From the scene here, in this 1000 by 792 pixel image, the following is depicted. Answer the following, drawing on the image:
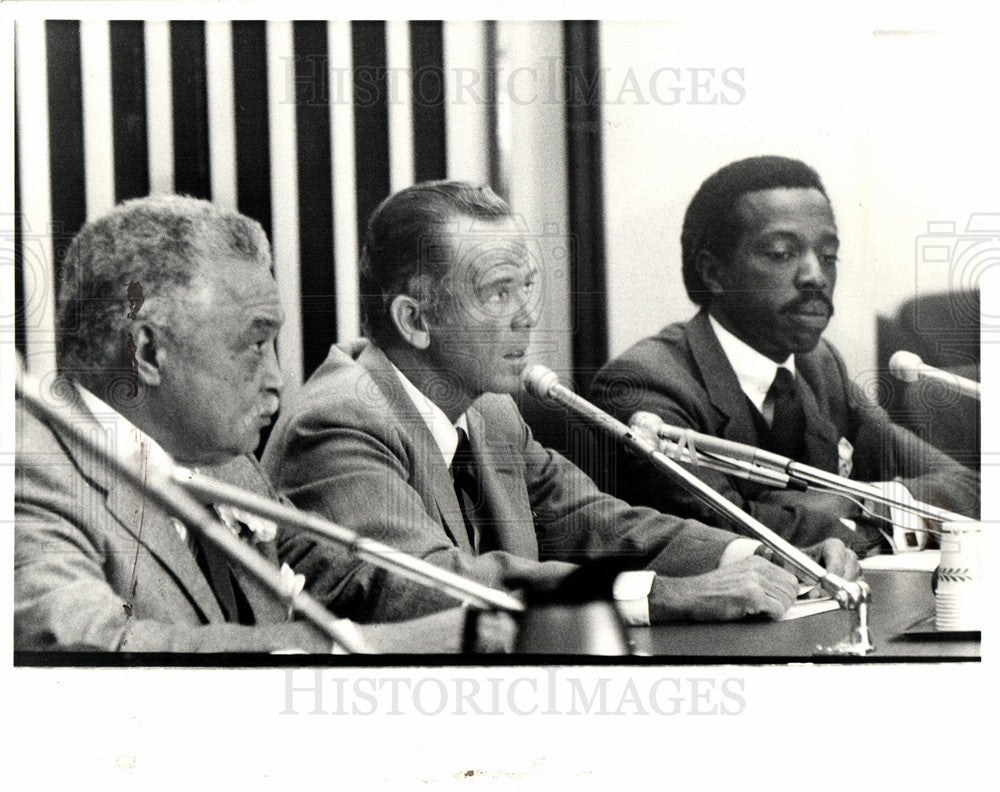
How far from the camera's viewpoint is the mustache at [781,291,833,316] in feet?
13.1

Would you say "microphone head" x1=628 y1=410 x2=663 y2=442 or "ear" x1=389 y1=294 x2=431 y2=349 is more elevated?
"ear" x1=389 y1=294 x2=431 y2=349

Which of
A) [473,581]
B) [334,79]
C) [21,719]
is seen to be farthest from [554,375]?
[21,719]

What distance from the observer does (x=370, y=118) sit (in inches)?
156

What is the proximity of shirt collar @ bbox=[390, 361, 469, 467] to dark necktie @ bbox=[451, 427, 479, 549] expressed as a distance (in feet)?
0.07

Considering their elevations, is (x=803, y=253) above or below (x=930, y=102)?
below

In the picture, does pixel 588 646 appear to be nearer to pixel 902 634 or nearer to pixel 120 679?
pixel 902 634

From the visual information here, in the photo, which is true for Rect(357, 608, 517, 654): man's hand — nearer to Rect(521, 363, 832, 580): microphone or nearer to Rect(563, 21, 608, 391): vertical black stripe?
Rect(521, 363, 832, 580): microphone

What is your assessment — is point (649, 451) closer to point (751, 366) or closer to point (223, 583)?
point (751, 366)

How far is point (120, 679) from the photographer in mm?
3895

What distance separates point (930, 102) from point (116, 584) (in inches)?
123

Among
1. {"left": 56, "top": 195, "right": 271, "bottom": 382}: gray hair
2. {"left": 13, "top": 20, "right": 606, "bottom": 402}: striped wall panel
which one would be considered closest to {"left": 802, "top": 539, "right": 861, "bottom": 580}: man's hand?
{"left": 13, "top": 20, "right": 606, "bottom": 402}: striped wall panel

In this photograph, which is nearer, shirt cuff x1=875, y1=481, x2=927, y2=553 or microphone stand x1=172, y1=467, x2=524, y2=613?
microphone stand x1=172, y1=467, x2=524, y2=613

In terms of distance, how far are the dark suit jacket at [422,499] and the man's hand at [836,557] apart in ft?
0.97

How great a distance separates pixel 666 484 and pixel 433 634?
3.00 feet
